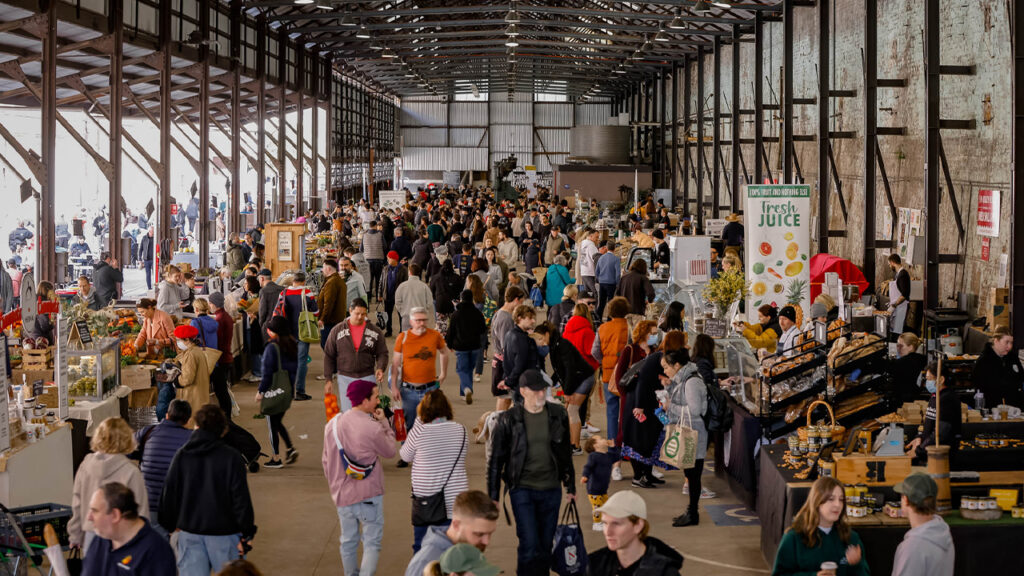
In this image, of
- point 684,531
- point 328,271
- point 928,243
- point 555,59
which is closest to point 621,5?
point 555,59

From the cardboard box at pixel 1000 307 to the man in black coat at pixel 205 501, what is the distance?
1019cm

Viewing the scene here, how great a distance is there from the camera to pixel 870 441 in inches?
291

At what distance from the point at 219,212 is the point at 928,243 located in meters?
23.5

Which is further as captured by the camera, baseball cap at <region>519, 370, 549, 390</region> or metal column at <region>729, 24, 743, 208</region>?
metal column at <region>729, 24, 743, 208</region>

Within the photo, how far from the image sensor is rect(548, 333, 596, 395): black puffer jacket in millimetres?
9148

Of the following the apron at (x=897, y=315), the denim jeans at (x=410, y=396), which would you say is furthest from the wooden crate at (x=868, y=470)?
the apron at (x=897, y=315)

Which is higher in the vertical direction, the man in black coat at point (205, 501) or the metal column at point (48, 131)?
the metal column at point (48, 131)

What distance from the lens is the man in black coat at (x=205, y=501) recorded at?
5.61 metres

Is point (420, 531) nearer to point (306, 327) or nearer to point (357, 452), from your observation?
point (357, 452)

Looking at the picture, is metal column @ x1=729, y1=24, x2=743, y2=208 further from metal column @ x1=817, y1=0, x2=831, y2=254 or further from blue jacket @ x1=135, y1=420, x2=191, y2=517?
blue jacket @ x1=135, y1=420, x2=191, y2=517

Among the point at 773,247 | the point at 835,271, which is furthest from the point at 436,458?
the point at 835,271

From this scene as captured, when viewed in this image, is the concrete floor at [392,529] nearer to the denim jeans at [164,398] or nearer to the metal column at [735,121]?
the denim jeans at [164,398]

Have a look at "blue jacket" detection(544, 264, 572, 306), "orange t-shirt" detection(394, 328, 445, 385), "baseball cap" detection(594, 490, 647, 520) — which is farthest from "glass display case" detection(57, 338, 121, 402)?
"baseball cap" detection(594, 490, 647, 520)

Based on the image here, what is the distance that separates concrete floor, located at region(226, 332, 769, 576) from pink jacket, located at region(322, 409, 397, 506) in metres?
1.09
